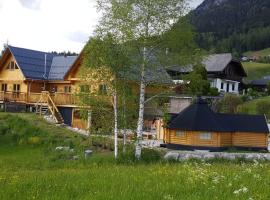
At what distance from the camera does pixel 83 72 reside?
28.1 m

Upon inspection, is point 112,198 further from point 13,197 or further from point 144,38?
point 144,38

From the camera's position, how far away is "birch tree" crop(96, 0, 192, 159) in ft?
86.6

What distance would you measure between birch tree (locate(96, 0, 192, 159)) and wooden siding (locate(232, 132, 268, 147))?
11.2 m

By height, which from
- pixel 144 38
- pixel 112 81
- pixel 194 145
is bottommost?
pixel 194 145

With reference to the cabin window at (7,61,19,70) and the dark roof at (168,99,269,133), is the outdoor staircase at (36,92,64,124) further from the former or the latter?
the dark roof at (168,99,269,133)

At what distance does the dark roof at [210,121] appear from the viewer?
34062 mm

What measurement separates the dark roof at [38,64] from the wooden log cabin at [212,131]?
58.1 ft

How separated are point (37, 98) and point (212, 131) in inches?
755

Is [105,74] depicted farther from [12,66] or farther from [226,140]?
[12,66]

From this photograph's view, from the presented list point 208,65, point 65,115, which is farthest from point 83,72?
point 208,65

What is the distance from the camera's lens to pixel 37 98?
46.5 metres

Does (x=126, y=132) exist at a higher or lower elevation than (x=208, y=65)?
lower

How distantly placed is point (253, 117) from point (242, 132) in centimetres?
171

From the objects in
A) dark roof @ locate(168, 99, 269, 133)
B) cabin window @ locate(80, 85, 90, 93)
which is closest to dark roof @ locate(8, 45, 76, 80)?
dark roof @ locate(168, 99, 269, 133)
